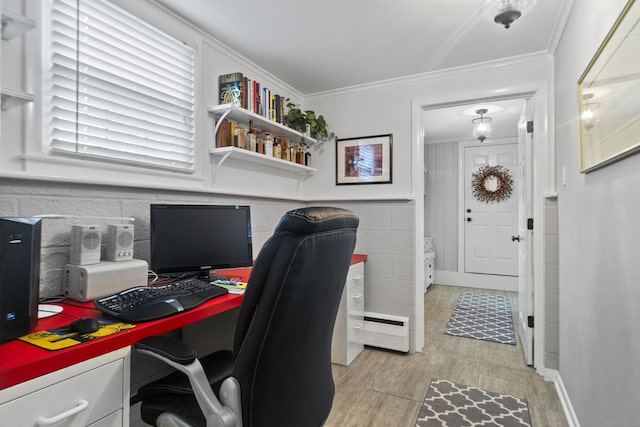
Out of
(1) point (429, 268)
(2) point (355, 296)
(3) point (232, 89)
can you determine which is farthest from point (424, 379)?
(1) point (429, 268)

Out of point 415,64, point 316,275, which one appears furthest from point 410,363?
point 415,64

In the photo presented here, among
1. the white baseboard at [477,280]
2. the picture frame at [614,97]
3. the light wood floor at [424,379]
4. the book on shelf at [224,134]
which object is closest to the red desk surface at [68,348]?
the light wood floor at [424,379]

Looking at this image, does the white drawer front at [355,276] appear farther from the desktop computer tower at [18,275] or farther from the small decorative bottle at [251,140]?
the desktop computer tower at [18,275]

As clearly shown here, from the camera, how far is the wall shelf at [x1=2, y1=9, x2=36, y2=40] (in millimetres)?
1154

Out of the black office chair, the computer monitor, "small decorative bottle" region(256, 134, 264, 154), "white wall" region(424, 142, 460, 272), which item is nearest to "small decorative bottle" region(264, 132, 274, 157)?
"small decorative bottle" region(256, 134, 264, 154)

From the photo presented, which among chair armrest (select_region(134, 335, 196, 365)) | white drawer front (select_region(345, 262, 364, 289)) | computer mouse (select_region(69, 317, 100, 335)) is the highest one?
computer mouse (select_region(69, 317, 100, 335))

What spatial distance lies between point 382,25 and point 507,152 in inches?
157

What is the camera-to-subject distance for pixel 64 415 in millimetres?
809

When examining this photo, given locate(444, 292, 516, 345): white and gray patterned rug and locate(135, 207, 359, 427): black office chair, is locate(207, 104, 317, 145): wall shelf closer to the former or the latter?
locate(135, 207, 359, 427): black office chair

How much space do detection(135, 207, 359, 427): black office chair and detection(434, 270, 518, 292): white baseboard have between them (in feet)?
16.0

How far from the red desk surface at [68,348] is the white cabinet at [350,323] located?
4.62ft

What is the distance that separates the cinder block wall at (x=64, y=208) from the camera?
1.36m

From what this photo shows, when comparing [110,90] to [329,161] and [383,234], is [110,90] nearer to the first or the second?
[329,161]

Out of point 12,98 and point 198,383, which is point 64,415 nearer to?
point 198,383
